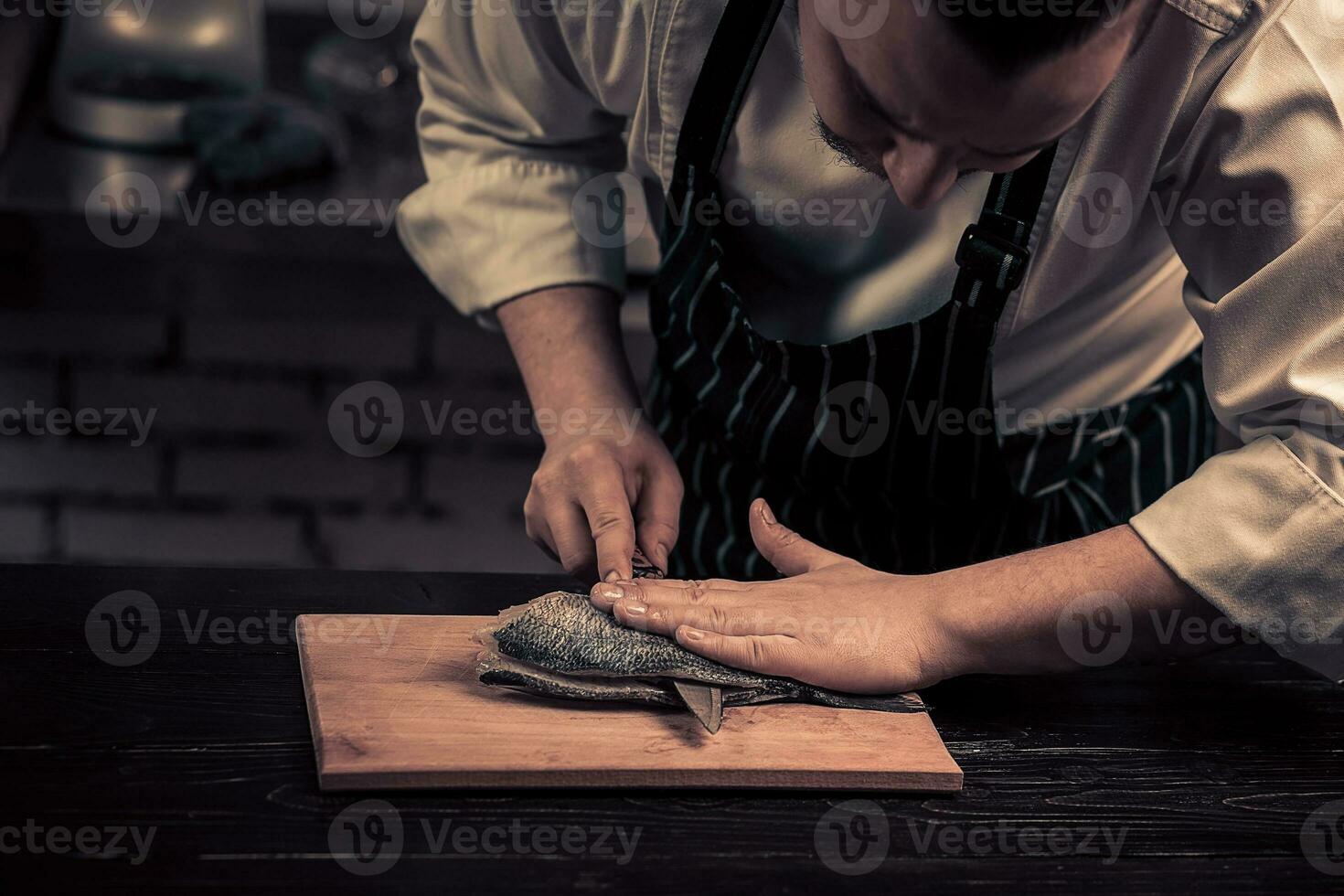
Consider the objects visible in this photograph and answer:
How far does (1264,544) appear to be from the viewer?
127 cm

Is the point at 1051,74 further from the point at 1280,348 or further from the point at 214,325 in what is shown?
the point at 214,325

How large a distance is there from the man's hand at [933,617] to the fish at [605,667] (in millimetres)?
14

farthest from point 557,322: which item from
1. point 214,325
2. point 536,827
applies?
point 214,325

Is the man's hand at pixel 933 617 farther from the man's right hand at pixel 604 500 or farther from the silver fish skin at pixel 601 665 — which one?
the man's right hand at pixel 604 500
